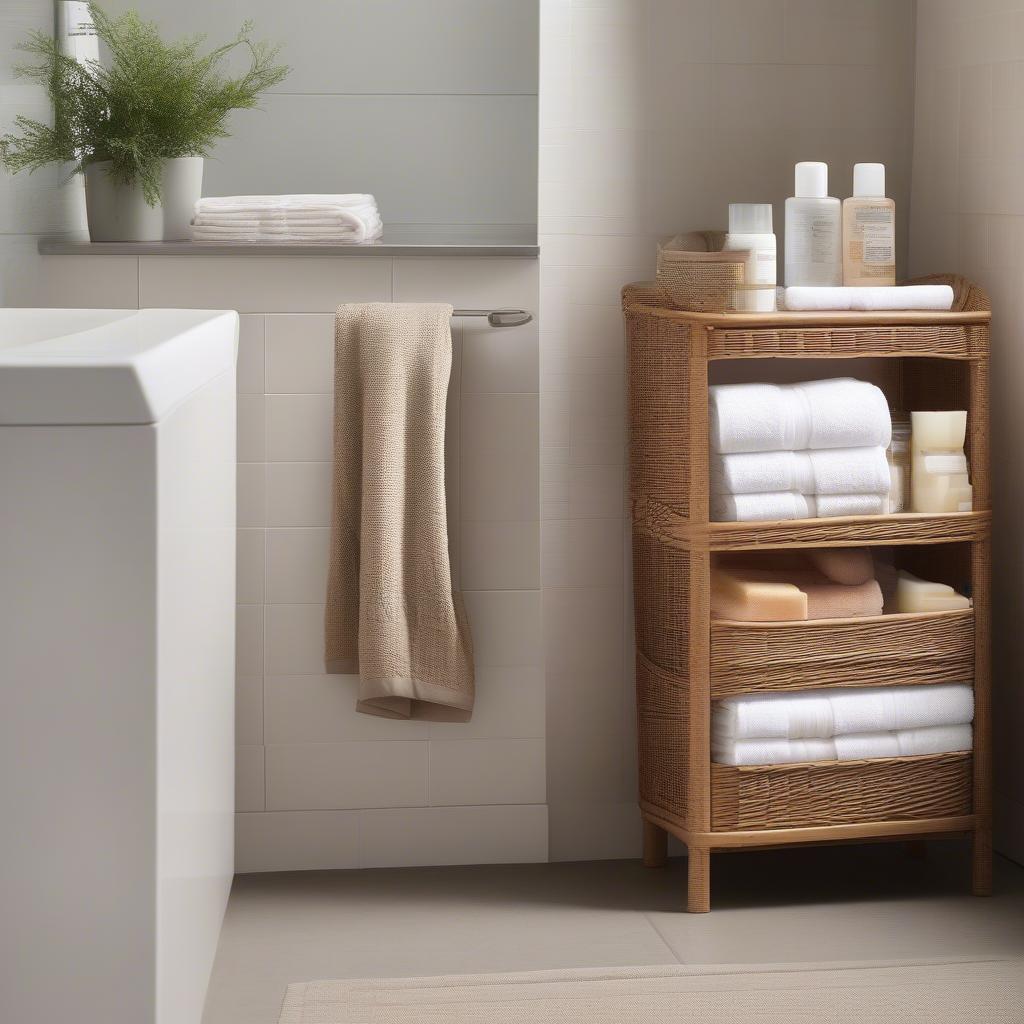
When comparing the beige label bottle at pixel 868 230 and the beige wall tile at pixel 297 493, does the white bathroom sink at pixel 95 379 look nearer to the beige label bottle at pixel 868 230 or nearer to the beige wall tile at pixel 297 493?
the beige wall tile at pixel 297 493

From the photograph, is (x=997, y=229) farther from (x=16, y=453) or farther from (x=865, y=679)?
(x=16, y=453)

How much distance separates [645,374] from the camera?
1921 millimetres

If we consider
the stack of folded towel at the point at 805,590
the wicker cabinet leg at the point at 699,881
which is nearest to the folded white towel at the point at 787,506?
the stack of folded towel at the point at 805,590

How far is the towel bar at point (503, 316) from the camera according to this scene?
192cm

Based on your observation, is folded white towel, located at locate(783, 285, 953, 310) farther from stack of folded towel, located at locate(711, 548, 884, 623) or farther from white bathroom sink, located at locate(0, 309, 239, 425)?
white bathroom sink, located at locate(0, 309, 239, 425)

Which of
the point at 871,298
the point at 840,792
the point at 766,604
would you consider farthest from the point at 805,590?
the point at 871,298

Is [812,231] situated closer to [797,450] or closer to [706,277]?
[706,277]

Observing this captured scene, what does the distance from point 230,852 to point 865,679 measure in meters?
1.01

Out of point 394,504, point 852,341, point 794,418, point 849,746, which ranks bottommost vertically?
point 849,746

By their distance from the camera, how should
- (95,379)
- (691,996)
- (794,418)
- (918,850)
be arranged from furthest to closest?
(918,850) → (794,418) → (691,996) → (95,379)

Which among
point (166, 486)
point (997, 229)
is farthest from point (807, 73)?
point (166, 486)

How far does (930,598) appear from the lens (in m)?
1.89

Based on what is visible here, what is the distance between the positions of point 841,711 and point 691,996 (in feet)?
1.57

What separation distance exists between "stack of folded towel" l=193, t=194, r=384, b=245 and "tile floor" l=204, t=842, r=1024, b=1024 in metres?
1.01
